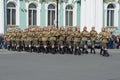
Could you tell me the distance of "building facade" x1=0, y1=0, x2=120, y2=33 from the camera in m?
44.4

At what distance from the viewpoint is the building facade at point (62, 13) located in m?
44.4

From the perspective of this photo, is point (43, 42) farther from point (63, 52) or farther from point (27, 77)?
point (27, 77)

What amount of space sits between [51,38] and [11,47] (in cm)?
598

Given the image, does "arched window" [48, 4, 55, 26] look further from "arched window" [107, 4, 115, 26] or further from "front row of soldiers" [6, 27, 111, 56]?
"front row of soldiers" [6, 27, 111, 56]

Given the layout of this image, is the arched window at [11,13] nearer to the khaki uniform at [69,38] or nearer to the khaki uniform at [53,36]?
the khaki uniform at [53,36]

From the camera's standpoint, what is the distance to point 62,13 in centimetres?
4644

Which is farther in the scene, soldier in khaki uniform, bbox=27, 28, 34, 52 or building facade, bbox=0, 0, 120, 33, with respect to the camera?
building facade, bbox=0, 0, 120, 33

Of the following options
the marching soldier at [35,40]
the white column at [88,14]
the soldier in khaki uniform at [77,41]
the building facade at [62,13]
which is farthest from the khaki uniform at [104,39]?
the white column at [88,14]

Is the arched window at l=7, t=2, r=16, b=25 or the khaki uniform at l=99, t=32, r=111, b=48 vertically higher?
the arched window at l=7, t=2, r=16, b=25

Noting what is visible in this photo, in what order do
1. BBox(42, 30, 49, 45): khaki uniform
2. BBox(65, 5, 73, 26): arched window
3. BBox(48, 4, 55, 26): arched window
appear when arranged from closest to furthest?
BBox(42, 30, 49, 45): khaki uniform
BBox(48, 4, 55, 26): arched window
BBox(65, 5, 73, 26): arched window

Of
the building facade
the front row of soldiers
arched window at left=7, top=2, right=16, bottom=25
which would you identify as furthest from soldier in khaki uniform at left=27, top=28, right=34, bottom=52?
arched window at left=7, top=2, right=16, bottom=25

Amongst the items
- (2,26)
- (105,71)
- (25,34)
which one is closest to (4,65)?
(105,71)

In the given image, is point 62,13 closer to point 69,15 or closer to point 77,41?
point 69,15

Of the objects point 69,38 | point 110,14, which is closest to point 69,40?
point 69,38
